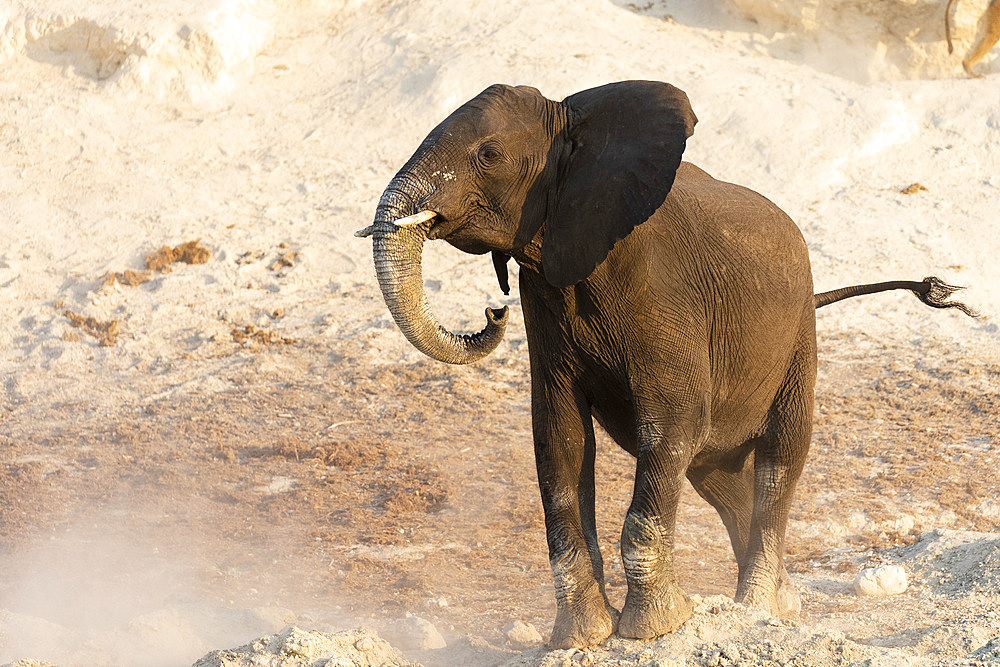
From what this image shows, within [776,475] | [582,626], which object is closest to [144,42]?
[776,475]

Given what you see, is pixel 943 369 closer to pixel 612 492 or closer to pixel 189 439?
pixel 612 492

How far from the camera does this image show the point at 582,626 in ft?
16.4

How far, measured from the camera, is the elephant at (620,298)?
4367mm

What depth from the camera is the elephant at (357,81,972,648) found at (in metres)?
4.37

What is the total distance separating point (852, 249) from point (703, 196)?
7844 millimetres

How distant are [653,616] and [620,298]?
1316 mm

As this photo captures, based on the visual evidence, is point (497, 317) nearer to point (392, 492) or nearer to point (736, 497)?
point (736, 497)

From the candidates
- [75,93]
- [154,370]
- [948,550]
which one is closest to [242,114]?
[75,93]

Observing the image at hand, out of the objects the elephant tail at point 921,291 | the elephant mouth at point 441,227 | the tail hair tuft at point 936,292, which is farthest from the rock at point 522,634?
the tail hair tuft at point 936,292

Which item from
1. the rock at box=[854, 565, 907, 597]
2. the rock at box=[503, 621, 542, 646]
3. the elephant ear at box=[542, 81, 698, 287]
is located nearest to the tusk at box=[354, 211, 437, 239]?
the elephant ear at box=[542, 81, 698, 287]

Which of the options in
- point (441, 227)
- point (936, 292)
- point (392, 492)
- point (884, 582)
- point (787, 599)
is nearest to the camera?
point (441, 227)

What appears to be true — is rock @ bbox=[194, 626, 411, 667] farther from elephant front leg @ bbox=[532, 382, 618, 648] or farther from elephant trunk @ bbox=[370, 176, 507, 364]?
elephant trunk @ bbox=[370, 176, 507, 364]

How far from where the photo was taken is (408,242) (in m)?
4.23

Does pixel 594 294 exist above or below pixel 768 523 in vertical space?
above
